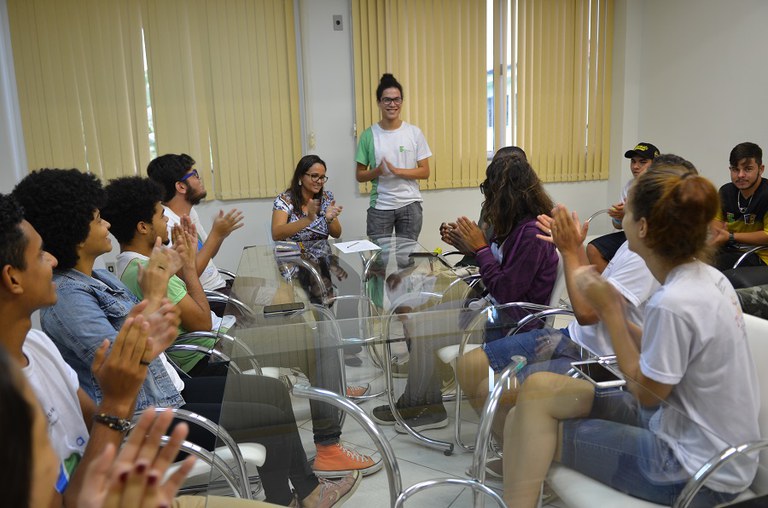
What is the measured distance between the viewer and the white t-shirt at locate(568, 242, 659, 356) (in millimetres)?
1924

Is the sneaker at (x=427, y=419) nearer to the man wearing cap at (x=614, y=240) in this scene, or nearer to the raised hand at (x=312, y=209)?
the raised hand at (x=312, y=209)

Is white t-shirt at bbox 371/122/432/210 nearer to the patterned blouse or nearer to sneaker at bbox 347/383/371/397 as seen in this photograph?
the patterned blouse

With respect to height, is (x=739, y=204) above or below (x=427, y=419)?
above

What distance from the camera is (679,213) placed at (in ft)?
4.84

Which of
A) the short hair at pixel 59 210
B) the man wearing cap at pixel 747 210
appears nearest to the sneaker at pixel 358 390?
the short hair at pixel 59 210

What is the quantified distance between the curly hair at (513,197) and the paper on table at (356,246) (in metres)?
1.19

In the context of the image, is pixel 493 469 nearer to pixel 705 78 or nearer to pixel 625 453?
pixel 625 453

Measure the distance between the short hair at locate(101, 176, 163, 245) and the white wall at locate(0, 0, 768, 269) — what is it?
2739 millimetres

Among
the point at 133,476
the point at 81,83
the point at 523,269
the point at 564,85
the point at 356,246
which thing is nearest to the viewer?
the point at 133,476

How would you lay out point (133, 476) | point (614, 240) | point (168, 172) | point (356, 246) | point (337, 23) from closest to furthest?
point (133, 476)
point (168, 172)
point (356, 246)
point (614, 240)
point (337, 23)

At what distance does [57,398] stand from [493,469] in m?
1.10

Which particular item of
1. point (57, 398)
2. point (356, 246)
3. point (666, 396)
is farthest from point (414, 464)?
point (356, 246)

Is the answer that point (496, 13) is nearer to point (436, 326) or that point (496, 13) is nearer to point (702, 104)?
point (702, 104)

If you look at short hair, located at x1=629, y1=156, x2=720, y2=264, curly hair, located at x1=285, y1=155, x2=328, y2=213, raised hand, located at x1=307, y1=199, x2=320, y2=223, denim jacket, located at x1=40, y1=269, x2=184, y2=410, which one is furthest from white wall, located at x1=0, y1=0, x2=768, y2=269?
short hair, located at x1=629, y1=156, x2=720, y2=264
